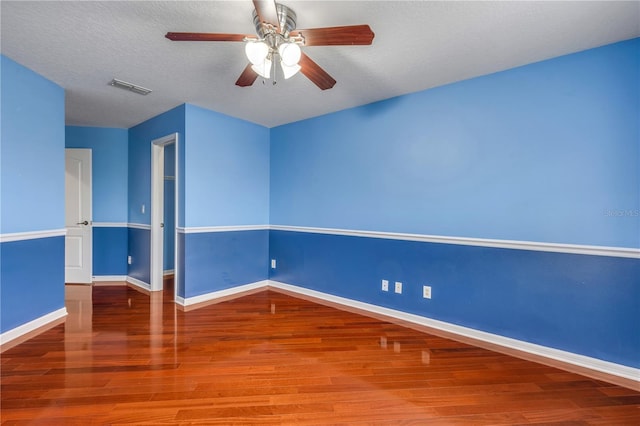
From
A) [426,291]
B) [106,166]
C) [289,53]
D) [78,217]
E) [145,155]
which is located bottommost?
[426,291]

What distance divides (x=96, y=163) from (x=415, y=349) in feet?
15.8

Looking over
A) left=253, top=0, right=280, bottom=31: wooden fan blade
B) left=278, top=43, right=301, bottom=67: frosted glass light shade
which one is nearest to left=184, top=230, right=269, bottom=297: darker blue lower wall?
left=278, top=43, right=301, bottom=67: frosted glass light shade

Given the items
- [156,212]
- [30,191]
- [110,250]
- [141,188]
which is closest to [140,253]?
[110,250]

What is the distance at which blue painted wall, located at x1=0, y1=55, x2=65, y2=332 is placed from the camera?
2322 mm

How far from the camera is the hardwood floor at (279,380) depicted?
5.23ft

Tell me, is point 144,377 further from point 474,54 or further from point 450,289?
point 474,54

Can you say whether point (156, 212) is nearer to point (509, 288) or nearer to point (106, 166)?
point (106, 166)

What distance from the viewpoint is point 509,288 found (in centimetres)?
237

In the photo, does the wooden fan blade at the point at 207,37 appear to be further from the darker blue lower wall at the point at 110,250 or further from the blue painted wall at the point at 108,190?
the darker blue lower wall at the point at 110,250

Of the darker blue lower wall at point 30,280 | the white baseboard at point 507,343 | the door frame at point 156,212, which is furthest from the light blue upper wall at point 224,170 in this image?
the white baseboard at point 507,343

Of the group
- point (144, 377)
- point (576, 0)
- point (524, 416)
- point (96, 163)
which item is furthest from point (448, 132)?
point (96, 163)

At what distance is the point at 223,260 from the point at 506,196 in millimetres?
3123

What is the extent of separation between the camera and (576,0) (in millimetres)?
1600

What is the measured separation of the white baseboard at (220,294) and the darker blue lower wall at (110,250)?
1.63 metres
